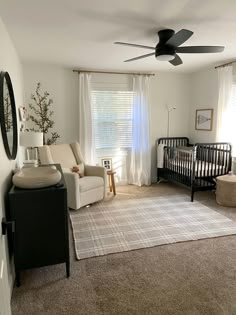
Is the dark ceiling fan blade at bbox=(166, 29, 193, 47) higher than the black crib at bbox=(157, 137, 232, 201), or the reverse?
the dark ceiling fan blade at bbox=(166, 29, 193, 47)

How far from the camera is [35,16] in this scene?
219 cm

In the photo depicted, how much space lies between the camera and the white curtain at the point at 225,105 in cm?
399

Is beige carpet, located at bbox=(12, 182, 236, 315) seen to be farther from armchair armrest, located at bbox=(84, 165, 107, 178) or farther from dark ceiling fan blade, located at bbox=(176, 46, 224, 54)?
dark ceiling fan blade, located at bbox=(176, 46, 224, 54)

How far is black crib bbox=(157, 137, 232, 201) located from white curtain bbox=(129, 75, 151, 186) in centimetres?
52

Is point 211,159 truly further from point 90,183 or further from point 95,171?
point 90,183

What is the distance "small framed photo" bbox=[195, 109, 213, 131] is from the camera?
4602 mm

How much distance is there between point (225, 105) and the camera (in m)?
4.05

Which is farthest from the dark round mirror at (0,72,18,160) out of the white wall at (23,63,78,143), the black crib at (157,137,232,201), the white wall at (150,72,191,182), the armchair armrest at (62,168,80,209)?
the white wall at (150,72,191,182)

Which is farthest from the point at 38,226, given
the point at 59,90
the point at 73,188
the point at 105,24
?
the point at 59,90

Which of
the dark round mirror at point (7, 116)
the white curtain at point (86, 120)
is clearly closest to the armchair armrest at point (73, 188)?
the dark round mirror at point (7, 116)

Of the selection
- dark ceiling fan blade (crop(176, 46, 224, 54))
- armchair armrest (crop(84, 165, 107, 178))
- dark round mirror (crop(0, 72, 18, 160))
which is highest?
dark ceiling fan blade (crop(176, 46, 224, 54))

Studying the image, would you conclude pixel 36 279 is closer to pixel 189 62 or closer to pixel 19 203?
pixel 19 203

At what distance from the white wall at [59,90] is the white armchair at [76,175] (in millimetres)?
477

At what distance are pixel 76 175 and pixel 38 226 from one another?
1496mm
